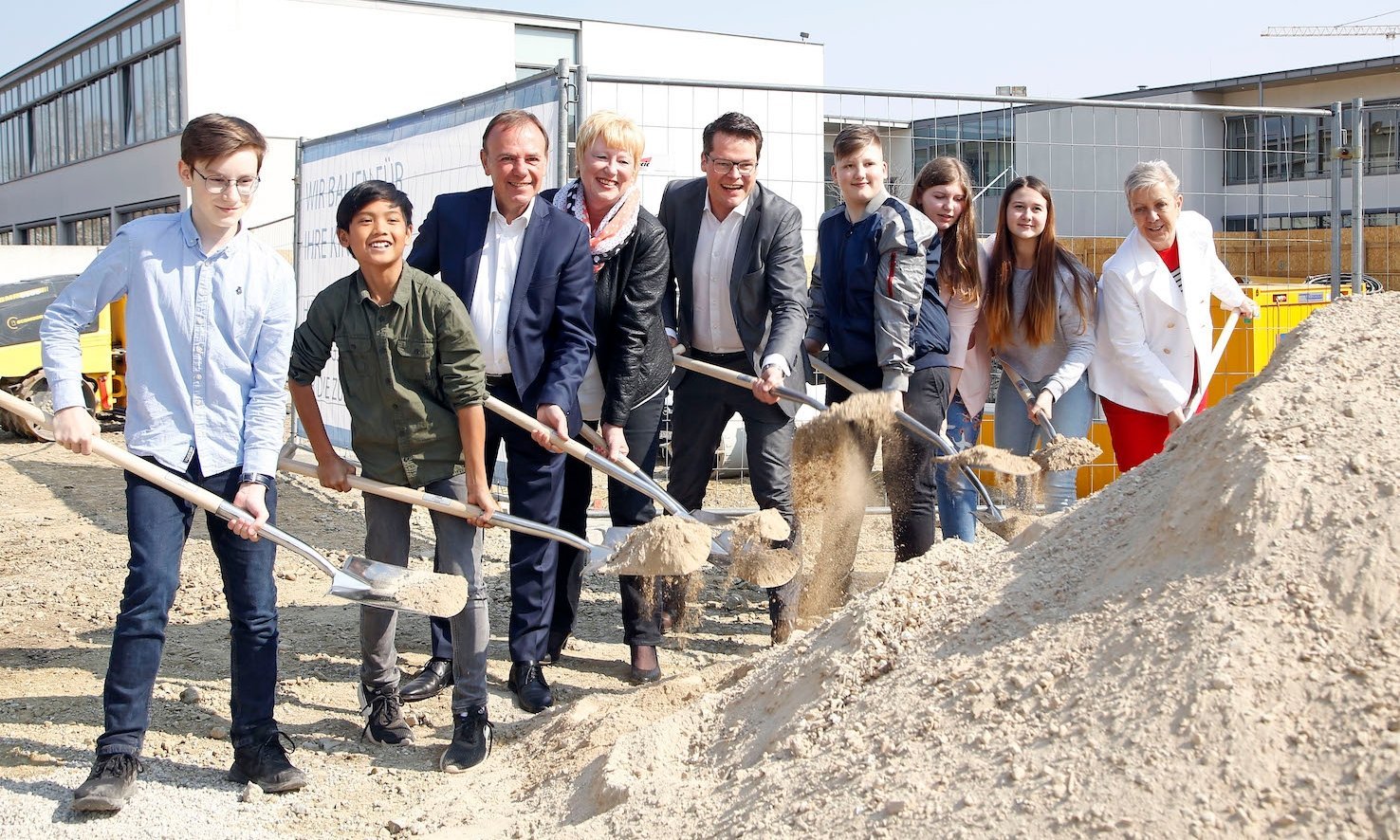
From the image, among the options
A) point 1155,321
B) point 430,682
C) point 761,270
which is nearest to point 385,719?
point 430,682

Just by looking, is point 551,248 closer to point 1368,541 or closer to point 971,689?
point 971,689

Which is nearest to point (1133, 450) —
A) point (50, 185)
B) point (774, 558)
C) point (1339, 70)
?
point (774, 558)

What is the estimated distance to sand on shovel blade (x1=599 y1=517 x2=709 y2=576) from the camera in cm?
391

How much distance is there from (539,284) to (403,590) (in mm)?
1124

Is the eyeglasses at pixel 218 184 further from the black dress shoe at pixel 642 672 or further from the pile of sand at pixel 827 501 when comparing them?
the pile of sand at pixel 827 501

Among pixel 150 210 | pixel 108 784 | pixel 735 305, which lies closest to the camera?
pixel 108 784

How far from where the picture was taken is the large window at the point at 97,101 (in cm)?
2608

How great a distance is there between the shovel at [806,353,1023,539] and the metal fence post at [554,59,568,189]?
5.02ft

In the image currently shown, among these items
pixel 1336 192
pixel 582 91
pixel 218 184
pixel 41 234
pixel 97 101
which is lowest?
pixel 218 184

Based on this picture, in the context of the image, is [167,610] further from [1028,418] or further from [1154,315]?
[1154,315]

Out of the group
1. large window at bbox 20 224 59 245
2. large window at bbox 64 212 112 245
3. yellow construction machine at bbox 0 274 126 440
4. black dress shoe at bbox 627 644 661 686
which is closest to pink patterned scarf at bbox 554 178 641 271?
black dress shoe at bbox 627 644 661 686

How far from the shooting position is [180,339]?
11.0 feet

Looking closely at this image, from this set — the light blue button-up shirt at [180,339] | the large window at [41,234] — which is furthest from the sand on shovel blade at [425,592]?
the large window at [41,234]

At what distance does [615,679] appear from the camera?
4652 mm
